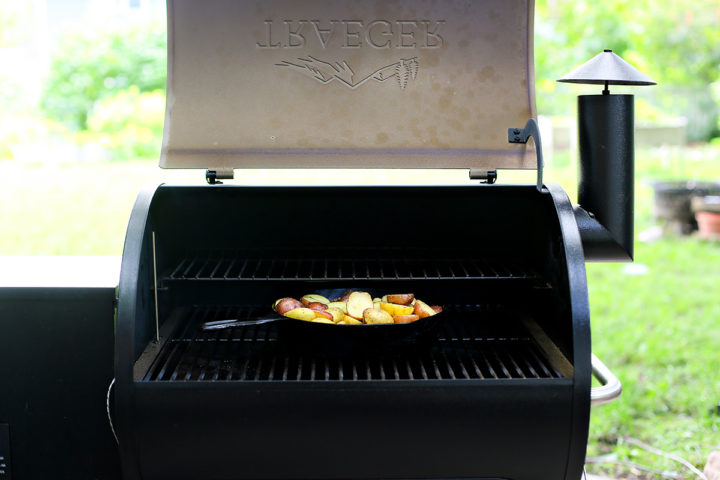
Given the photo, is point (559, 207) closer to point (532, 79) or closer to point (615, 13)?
point (532, 79)

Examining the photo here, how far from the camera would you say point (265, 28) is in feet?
5.87

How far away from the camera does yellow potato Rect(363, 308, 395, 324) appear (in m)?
1.50

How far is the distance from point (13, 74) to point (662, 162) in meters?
6.58

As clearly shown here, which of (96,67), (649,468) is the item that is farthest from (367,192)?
(96,67)

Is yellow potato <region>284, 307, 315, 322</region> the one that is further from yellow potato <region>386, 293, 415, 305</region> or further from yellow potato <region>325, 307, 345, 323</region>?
yellow potato <region>386, 293, 415, 305</region>

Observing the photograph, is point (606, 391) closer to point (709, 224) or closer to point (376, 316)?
point (376, 316)

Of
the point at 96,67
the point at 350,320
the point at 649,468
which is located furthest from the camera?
the point at 96,67

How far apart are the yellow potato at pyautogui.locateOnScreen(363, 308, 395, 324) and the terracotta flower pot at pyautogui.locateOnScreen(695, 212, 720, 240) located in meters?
4.72

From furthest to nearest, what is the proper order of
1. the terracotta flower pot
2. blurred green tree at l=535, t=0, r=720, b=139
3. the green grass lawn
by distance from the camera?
blurred green tree at l=535, t=0, r=720, b=139 < the terracotta flower pot < the green grass lawn

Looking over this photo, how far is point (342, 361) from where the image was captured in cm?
156

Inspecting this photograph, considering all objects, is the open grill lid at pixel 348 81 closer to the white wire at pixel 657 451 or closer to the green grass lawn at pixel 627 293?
the green grass lawn at pixel 627 293

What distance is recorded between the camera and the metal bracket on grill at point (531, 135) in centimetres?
157

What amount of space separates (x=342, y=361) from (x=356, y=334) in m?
0.12

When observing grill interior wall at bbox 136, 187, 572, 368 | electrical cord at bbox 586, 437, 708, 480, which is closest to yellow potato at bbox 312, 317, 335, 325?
grill interior wall at bbox 136, 187, 572, 368
